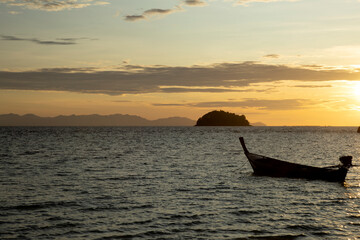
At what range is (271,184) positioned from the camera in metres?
29.5

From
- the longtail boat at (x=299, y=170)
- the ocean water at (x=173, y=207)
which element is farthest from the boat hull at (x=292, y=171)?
the ocean water at (x=173, y=207)

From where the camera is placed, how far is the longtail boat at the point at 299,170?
3080 cm

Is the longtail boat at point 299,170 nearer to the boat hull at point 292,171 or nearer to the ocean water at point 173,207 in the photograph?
the boat hull at point 292,171

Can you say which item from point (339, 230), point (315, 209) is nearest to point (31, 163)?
point (315, 209)

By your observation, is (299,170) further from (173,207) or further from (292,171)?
(173,207)

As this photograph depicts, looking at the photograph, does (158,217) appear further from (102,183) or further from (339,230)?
(102,183)

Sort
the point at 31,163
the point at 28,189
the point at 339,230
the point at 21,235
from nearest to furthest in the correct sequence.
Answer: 1. the point at 21,235
2. the point at 339,230
3. the point at 28,189
4. the point at 31,163

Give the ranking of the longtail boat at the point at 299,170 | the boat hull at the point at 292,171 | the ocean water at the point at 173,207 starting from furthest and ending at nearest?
1. the boat hull at the point at 292,171
2. the longtail boat at the point at 299,170
3. the ocean water at the point at 173,207

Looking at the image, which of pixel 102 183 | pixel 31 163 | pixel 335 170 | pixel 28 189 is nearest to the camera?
pixel 28 189

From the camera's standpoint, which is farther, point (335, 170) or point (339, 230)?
point (335, 170)

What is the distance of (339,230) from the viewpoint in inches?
664

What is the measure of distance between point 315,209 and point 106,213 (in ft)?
34.9

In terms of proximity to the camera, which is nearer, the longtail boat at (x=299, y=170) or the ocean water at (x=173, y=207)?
the ocean water at (x=173, y=207)

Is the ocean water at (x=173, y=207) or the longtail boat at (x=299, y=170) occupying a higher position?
the longtail boat at (x=299, y=170)
